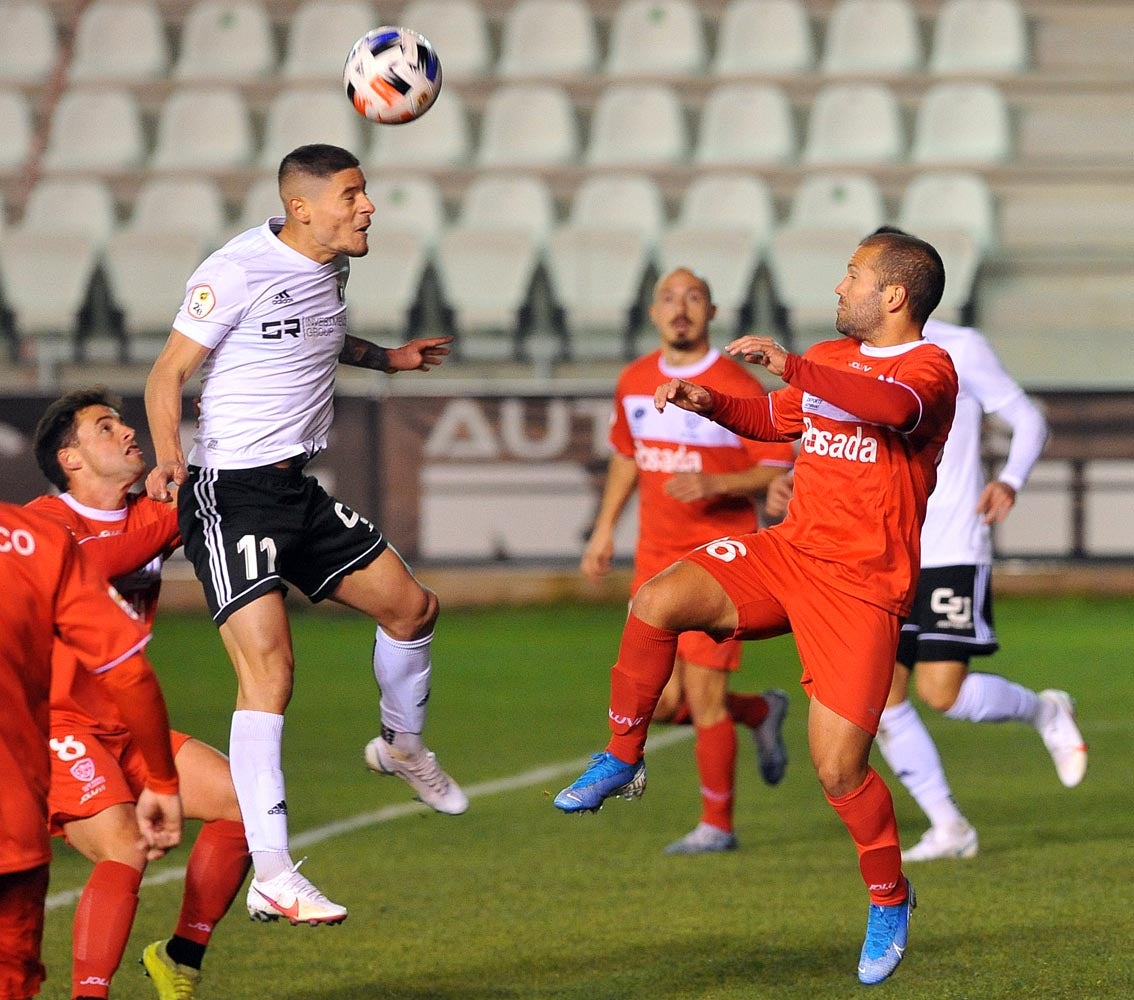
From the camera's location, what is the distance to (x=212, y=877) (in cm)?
501

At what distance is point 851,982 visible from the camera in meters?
5.10

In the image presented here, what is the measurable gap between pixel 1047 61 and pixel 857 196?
9.96 ft

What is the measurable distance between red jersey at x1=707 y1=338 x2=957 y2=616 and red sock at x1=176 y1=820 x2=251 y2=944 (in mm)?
1767

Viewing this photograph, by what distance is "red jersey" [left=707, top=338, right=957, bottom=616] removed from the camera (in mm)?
4848

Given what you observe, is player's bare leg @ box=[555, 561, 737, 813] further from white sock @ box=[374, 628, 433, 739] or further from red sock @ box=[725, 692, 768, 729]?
red sock @ box=[725, 692, 768, 729]

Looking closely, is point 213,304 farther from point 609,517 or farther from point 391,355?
point 609,517

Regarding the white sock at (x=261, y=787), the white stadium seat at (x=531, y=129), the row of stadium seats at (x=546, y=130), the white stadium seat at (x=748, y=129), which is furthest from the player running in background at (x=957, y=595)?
the white stadium seat at (x=531, y=129)

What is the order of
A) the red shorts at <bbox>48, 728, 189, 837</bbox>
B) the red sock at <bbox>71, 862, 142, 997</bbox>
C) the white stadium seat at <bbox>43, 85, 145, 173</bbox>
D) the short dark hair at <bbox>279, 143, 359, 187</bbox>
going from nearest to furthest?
the red sock at <bbox>71, 862, 142, 997</bbox>, the red shorts at <bbox>48, 728, 189, 837</bbox>, the short dark hair at <bbox>279, 143, 359, 187</bbox>, the white stadium seat at <bbox>43, 85, 145, 173</bbox>

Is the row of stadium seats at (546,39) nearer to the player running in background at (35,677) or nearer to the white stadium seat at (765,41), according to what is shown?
the white stadium seat at (765,41)

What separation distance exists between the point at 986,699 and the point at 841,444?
101 inches

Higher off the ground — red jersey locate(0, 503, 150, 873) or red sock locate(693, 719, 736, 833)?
red jersey locate(0, 503, 150, 873)

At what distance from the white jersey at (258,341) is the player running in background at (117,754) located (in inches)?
11.2

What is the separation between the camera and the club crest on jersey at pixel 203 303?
5.19 m

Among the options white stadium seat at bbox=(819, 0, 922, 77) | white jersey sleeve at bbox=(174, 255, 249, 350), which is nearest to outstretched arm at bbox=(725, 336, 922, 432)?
white jersey sleeve at bbox=(174, 255, 249, 350)
